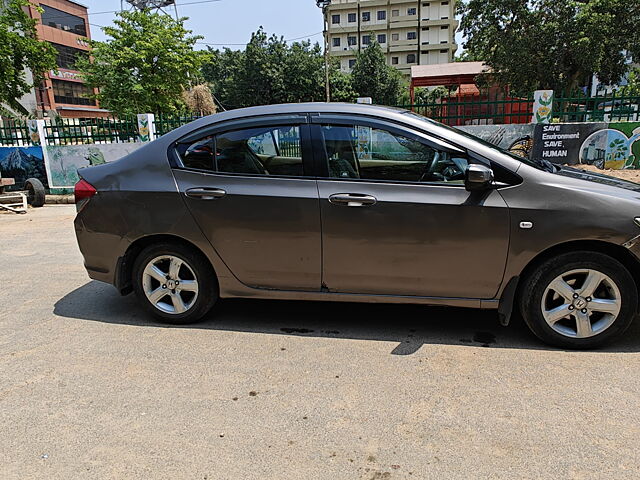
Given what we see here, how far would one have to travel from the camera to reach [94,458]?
239 centimetres

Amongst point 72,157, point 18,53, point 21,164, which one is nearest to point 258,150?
point 72,157

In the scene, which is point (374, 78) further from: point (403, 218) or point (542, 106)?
point (403, 218)

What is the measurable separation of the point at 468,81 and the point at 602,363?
30.0m

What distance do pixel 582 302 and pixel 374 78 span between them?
49.5m

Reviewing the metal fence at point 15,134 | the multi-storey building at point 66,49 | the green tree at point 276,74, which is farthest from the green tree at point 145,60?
the multi-storey building at point 66,49

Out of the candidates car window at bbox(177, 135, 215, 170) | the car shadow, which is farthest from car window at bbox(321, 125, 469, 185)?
the car shadow

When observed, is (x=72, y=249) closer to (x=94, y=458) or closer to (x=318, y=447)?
(x=94, y=458)

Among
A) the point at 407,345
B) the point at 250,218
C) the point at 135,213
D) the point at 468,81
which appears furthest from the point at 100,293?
the point at 468,81

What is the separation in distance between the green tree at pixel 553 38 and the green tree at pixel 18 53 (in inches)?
901

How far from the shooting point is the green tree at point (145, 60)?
851 inches

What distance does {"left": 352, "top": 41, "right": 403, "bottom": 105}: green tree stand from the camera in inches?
1939

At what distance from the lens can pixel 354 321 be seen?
400cm

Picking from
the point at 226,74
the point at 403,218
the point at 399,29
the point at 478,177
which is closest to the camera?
the point at 478,177

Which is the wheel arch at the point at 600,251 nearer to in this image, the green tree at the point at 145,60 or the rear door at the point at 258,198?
the rear door at the point at 258,198
